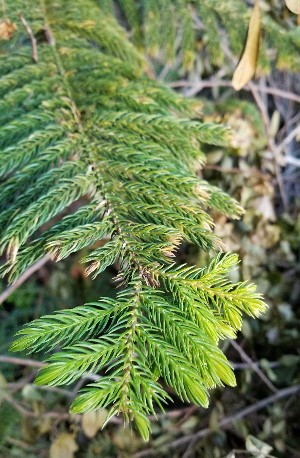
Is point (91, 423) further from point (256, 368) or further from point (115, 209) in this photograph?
point (115, 209)

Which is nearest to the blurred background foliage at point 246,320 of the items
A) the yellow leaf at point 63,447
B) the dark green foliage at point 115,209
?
the yellow leaf at point 63,447

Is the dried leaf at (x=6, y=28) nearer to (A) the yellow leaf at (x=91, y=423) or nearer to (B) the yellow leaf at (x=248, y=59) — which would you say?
(B) the yellow leaf at (x=248, y=59)

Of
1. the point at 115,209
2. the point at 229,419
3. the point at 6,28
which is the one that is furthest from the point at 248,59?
the point at 229,419

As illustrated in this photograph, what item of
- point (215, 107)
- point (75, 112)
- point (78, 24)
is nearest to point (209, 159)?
point (215, 107)

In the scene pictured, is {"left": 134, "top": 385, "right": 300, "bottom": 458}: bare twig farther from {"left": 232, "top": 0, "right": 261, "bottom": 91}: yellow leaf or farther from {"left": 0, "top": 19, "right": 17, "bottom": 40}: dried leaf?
{"left": 0, "top": 19, "right": 17, "bottom": 40}: dried leaf

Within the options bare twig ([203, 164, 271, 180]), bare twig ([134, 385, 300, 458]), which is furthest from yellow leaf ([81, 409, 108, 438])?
bare twig ([203, 164, 271, 180])

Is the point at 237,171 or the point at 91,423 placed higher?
the point at 237,171
